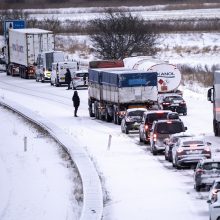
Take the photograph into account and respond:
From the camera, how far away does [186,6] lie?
14500 centimetres

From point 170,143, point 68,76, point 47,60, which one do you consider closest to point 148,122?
point 170,143

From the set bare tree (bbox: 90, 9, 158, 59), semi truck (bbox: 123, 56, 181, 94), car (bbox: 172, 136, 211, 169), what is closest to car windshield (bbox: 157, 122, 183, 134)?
car (bbox: 172, 136, 211, 169)

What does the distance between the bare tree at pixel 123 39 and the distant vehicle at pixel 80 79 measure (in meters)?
13.9

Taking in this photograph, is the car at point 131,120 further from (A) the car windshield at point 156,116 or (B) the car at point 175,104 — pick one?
(B) the car at point 175,104

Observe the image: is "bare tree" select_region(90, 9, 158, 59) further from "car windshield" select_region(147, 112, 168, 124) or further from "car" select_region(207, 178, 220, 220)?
"car" select_region(207, 178, 220, 220)

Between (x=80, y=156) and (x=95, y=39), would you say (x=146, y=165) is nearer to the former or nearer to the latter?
(x=80, y=156)

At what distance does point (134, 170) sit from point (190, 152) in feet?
7.12

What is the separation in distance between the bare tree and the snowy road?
22711mm

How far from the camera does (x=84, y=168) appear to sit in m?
38.4

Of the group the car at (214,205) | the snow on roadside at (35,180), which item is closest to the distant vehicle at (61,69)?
the snow on roadside at (35,180)

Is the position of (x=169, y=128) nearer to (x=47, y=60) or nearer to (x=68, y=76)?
(x=68, y=76)

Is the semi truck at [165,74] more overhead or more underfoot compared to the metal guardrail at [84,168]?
more overhead

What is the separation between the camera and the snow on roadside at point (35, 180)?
101 ft

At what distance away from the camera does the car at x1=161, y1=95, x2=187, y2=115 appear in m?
60.7
